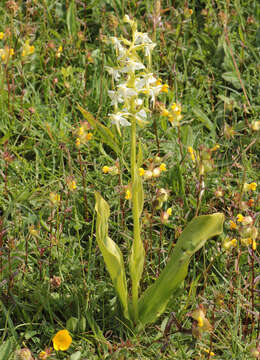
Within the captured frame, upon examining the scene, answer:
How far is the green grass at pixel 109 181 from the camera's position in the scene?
1.71 m

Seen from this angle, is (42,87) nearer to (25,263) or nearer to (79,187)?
(79,187)

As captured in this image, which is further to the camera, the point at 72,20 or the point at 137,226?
the point at 72,20

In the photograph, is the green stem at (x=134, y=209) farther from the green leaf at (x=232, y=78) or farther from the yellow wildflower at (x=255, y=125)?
the green leaf at (x=232, y=78)

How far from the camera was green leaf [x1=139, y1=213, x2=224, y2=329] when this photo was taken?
1.58 meters

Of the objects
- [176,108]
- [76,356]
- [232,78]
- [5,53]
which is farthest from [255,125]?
[5,53]

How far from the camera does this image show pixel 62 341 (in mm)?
1521

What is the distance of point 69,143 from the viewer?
2379 millimetres

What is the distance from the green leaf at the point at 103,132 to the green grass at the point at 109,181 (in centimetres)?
4

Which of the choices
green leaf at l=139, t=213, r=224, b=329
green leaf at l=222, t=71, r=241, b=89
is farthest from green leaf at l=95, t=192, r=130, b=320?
green leaf at l=222, t=71, r=241, b=89

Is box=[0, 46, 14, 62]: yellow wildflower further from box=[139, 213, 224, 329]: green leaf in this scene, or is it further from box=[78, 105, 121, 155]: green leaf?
box=[139, 213, 224, 329]: green leaf

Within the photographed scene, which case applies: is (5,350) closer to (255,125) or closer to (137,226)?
(137,226)

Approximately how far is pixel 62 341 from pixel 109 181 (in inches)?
33.6

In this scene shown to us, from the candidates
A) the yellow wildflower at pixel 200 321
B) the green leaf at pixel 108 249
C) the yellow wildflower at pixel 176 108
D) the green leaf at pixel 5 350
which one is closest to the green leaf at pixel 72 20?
the yellow wildflower at pixel 176 108

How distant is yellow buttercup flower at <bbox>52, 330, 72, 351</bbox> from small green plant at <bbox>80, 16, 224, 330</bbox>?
0.24m
